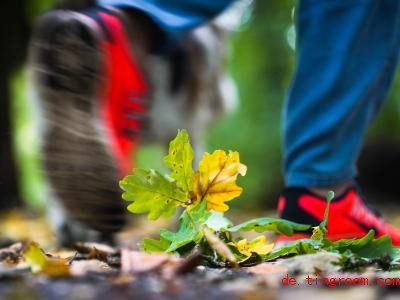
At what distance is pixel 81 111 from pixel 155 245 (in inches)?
28.5

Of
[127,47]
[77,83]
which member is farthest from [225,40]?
[77,83]

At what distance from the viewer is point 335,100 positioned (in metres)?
1.41

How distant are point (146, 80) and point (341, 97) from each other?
33.5 inches

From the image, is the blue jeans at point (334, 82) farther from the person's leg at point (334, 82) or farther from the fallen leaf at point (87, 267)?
the fallen leaf at point (87, 267)

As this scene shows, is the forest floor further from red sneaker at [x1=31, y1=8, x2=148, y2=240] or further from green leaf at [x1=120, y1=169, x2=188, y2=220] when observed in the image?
red sneaker at [x1=31, y1=8, x2=148, y2=240]

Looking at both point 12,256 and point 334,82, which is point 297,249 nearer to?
point 12,256

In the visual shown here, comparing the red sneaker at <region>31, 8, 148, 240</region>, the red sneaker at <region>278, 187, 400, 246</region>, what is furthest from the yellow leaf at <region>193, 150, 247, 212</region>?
the red sneaker at <region>31, 8, 148, 240</region>

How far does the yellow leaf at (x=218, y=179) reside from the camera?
0.90 meters

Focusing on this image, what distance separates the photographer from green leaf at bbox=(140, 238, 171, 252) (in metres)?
0.97

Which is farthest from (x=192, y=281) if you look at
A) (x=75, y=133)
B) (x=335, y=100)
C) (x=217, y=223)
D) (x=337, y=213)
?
(x=75, y=133)

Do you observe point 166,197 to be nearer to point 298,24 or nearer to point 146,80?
point 298,24

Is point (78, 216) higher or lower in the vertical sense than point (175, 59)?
lower

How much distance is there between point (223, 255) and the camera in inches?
35.6

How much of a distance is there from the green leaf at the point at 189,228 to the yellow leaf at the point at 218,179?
2cm
